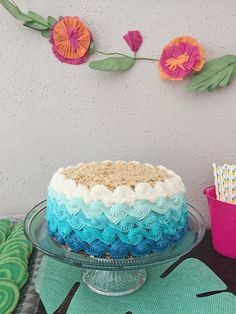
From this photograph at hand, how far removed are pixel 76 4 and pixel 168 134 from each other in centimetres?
39

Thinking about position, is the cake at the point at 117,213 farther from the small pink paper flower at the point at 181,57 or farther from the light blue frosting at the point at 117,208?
the small pink paper flower at the point at 181,57

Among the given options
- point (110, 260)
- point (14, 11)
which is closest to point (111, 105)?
point (14, 11)

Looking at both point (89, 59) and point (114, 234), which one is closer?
point (114, 234)

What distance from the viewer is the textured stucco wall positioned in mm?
874

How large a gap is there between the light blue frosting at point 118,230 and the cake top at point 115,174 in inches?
1.9

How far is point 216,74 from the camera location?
88cm

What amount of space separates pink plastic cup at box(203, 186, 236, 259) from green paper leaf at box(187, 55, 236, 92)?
26 centimetres

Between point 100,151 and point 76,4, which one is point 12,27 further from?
point 100,151

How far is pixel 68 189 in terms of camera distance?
66cm

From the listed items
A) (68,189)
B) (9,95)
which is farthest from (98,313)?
(9,95)

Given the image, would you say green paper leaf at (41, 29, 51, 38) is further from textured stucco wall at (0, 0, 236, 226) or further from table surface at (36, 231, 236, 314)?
table surface at (36, 231, 236, 314)

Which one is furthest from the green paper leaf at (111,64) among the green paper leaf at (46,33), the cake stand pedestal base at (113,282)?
the cake stand pedestal base at (113,282)

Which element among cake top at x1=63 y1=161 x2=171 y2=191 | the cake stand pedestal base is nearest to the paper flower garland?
cake top at x1=63 y1=161 x2=171 y2=191

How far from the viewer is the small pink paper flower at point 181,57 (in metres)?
0.85
